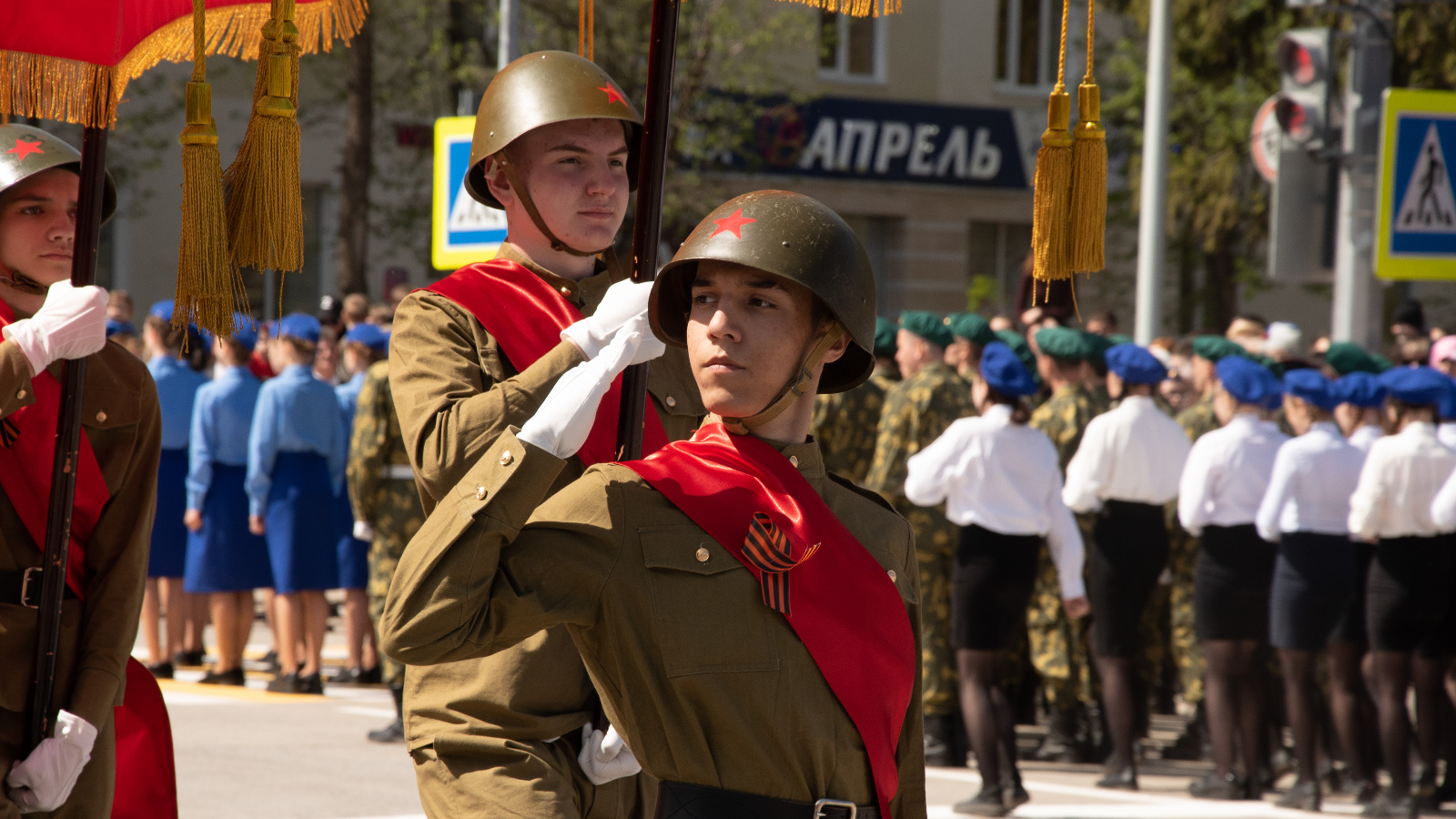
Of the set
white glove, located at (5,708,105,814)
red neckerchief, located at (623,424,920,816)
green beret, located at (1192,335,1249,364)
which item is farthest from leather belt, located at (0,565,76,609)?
green beret, located at (1192,335,1249,364)

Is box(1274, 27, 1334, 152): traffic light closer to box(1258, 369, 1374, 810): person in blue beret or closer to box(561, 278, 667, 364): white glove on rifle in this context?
box(1258, 369, 1374, 810): person in blue beret

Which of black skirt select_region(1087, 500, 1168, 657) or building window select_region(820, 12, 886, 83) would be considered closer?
black skirt select_region(1087, 500, 1168, 657)

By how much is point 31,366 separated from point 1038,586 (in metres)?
6.68

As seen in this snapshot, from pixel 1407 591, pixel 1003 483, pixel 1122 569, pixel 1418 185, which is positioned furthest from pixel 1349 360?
pixel 1003 483

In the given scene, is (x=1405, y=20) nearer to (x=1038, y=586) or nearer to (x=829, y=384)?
(x=1038, y=586)

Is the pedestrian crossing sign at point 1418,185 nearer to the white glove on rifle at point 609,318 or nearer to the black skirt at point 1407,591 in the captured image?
the black skirt at point 1407,591

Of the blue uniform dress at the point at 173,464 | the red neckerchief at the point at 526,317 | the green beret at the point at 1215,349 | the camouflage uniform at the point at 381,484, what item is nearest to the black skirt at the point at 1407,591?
the green beret at the point at 1215,349

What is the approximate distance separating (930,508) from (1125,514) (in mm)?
963

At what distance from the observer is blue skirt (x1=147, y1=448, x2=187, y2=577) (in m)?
11.5

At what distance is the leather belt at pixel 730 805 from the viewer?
2.63m

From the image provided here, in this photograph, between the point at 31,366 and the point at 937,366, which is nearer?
the point at 31,366

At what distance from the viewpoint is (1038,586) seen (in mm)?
9609

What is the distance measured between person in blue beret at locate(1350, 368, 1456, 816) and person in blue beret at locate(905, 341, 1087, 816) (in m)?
1.37

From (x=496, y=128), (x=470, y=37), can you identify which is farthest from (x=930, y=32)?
(x=496, y=128)
